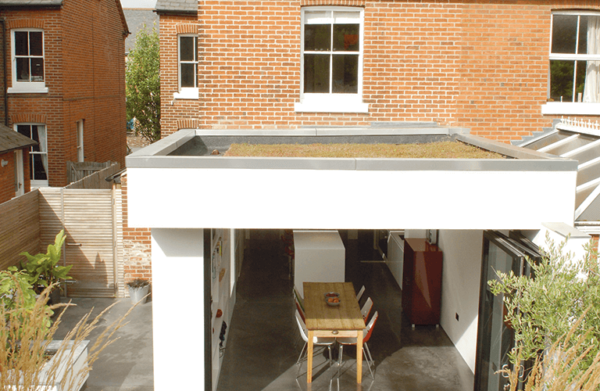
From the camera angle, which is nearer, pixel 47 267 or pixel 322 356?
pixel 322 356

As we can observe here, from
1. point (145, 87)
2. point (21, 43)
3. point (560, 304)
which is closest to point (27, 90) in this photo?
point (21, 43)

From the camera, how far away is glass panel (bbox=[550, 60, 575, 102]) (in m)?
11.0

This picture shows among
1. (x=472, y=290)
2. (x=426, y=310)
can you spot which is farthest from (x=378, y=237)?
(x=472, y=290)

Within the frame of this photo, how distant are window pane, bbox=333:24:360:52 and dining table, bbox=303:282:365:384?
462 cm

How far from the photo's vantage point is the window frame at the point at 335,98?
1061 centimetres

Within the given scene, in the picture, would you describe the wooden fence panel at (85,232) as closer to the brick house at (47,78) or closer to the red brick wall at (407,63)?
the red brick wall at (407,63)

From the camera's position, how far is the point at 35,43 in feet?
59.7

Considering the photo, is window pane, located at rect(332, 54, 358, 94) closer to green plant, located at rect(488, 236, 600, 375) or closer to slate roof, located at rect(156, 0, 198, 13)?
green plant, located at rect(488, 236, 600, 375)

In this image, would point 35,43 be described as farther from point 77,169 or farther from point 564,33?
point 564,33

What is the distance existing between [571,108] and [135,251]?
9.39 meters

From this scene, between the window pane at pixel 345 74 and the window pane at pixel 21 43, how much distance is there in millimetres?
12151

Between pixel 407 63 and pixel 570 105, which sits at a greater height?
pixel 407 63

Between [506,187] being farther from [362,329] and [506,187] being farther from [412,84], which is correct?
[412,84]

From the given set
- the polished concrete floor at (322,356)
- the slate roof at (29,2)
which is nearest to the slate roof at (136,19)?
the slate roof at (29,2)
